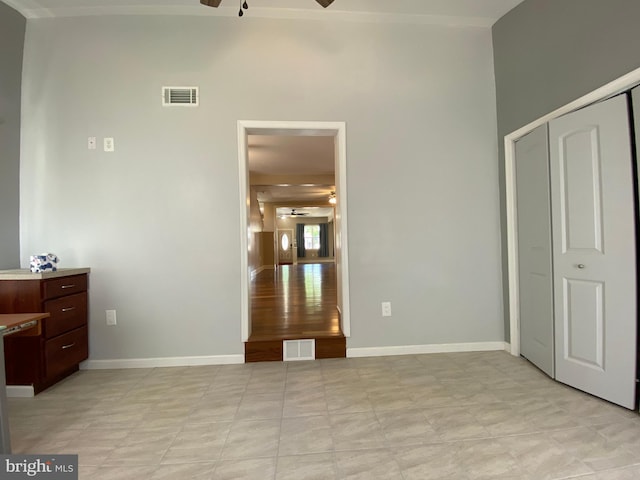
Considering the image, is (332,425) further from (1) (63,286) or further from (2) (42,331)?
(1) (63,286)

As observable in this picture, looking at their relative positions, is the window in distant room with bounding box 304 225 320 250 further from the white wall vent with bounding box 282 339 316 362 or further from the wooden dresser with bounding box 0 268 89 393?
the wooden dresser with bounding box 0 268 89 393

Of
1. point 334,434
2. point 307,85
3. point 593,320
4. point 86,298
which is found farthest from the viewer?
point 307,85

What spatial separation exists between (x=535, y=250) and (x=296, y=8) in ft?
9.68

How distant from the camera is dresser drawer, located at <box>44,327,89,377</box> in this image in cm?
205

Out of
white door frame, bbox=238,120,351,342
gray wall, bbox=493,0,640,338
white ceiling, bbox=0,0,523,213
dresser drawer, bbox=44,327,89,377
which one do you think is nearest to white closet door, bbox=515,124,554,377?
gray wall, bbox=493,0,640,338

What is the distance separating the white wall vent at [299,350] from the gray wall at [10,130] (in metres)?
2.45

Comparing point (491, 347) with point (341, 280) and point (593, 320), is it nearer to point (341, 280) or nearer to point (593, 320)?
point (593, 320)

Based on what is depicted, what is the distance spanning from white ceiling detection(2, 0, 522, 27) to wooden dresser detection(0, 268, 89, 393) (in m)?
2.29

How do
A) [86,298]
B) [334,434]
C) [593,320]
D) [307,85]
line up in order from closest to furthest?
[334,434] < [593,320] < [86,298] < [307,85]

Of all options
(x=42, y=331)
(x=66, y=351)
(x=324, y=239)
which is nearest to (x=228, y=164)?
(x=42, y=331)

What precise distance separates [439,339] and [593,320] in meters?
1.14

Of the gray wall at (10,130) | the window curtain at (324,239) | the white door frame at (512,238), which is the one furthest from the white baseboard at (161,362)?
the window curtain at (324,239)

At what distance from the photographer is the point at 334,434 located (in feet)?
5.05

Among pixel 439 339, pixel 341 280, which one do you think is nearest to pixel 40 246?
pixel 341 280
